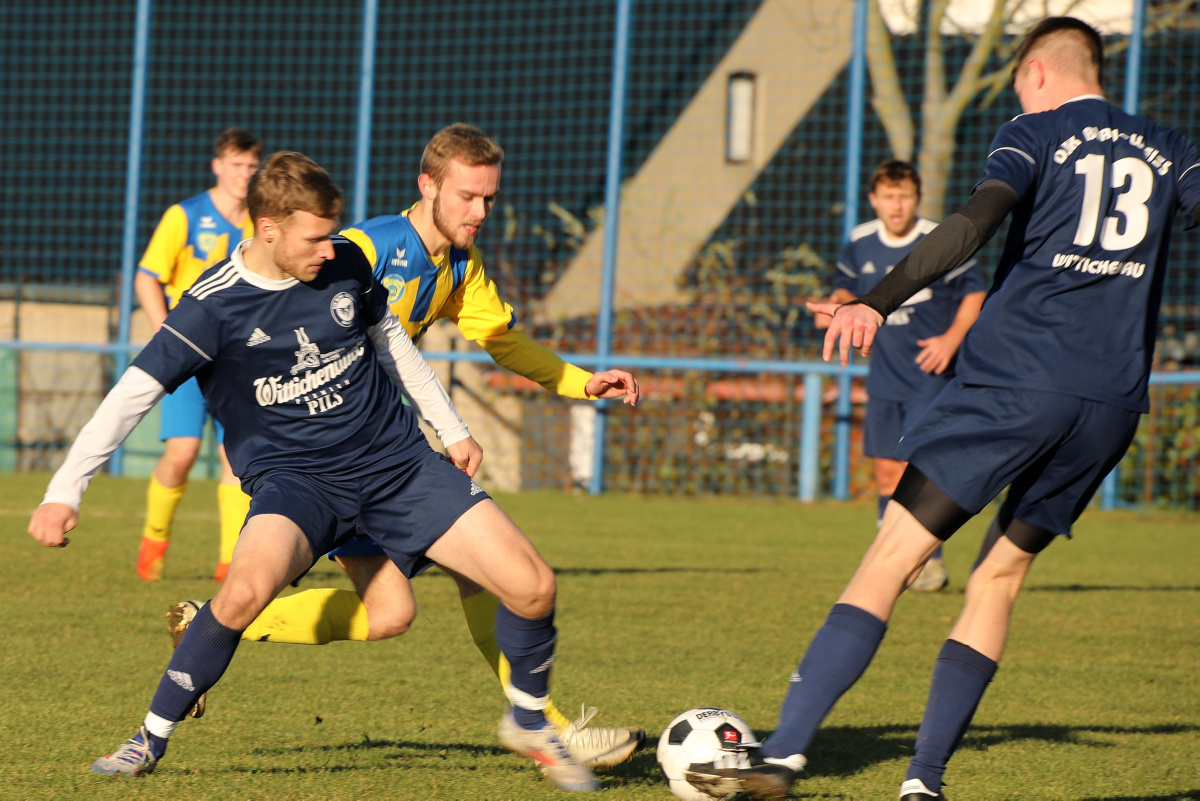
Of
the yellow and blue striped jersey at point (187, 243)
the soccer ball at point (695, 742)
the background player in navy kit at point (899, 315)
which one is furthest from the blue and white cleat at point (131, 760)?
the background player in navy kit at point (899, 315)

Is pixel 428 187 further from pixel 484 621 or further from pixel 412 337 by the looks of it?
pixel 484 621

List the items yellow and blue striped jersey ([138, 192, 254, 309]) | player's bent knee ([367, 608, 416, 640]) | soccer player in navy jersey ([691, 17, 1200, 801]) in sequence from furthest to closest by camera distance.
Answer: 1. yellow and blue striped jersey ([138, 192, 254, 309])
2. player's bent knee ([367, 608, 416, 640])
3. soccer player in navy jersey ([691, 17, 1200, 801])

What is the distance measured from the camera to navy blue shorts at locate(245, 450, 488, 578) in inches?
132

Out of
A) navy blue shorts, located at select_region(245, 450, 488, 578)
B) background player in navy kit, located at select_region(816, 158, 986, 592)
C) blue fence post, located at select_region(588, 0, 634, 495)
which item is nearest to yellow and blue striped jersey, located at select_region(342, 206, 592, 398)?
navy blue shorts, located at select_region(245, 450, 488, 578)

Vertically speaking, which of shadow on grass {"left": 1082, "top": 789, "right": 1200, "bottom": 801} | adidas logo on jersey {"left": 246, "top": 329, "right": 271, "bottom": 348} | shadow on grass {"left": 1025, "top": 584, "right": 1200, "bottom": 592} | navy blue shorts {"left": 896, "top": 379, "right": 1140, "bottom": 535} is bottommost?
shadow on grass {"left": 1025, "top": 584, "right": 1200, "bottom": 592}

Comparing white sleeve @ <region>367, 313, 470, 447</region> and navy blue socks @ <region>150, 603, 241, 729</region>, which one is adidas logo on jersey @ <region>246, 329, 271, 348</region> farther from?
navy blue socks @ <region>150, 603, 241, 729</region>

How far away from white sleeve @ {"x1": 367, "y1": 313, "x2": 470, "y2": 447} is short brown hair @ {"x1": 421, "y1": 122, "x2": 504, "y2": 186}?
45 cm

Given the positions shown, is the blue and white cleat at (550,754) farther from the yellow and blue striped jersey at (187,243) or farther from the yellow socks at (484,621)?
the yellow and blue striped jersey at (187,243)

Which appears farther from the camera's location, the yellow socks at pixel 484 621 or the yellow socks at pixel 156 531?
the yellow socks at pixel 156 531

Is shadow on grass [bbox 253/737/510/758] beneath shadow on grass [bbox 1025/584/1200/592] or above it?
above

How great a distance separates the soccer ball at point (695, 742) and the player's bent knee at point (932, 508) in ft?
2.15

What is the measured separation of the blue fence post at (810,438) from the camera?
1113 centimetres

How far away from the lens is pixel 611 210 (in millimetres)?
11977

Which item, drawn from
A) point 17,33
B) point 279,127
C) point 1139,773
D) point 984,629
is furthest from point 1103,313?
point 17,33
